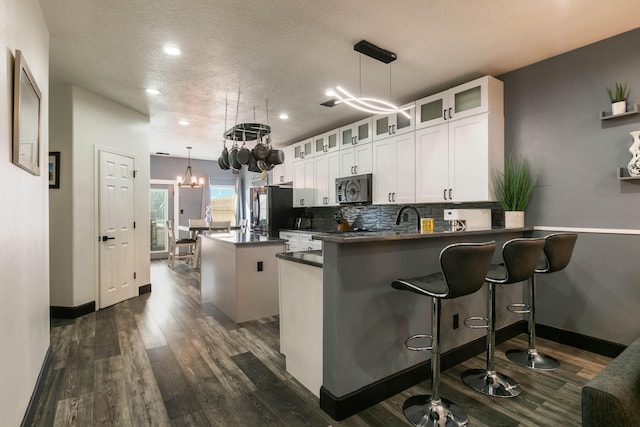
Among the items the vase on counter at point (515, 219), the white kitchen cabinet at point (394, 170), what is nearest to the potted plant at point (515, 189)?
the vase on counter at point (515, 219)

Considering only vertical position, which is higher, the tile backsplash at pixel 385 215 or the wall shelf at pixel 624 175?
the wall shelf at pixel 624 175

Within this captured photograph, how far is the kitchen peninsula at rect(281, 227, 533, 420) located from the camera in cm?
186

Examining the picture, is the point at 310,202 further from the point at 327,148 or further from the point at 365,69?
the point at 365,69

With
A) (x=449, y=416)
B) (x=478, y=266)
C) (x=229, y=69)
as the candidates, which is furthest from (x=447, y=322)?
(x=229, y=69)

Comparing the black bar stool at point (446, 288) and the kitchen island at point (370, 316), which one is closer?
the black bar stool at point (446, 288)

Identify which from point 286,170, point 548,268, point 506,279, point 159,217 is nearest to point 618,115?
point 548,268

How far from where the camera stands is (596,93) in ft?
8.96

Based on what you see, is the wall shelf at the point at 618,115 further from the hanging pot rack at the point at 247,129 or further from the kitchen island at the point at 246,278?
the hanging pot rack at the point at 247,129

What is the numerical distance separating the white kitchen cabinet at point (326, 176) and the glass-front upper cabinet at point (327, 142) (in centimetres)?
8

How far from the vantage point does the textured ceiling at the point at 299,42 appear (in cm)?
225

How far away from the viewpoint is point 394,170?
4113 mm

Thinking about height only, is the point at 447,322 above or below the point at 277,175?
below

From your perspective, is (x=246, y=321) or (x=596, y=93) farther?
(x=246, y=321)

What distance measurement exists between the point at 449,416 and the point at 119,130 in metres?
4.82
